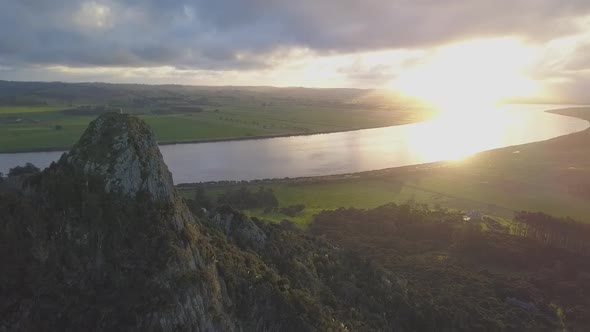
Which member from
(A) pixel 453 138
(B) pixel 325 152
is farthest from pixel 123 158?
(A) pixel 453 138

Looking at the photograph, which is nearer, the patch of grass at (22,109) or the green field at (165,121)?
the green field at (165,121)

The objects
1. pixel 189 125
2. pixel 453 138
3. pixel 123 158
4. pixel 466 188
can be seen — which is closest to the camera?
pixel 123 158

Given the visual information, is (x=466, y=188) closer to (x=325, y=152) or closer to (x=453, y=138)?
(x=325, y=152)

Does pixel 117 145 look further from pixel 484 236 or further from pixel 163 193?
pixel 484 236

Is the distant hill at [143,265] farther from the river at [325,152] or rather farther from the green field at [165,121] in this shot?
the green field at [165,121]

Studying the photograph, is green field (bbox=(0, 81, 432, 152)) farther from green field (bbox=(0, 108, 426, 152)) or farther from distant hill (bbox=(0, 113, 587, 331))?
distant hill (bbox=(0, 113, 587, 331))

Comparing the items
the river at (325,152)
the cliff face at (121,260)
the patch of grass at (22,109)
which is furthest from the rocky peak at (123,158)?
the patch of grass at (22,109)
